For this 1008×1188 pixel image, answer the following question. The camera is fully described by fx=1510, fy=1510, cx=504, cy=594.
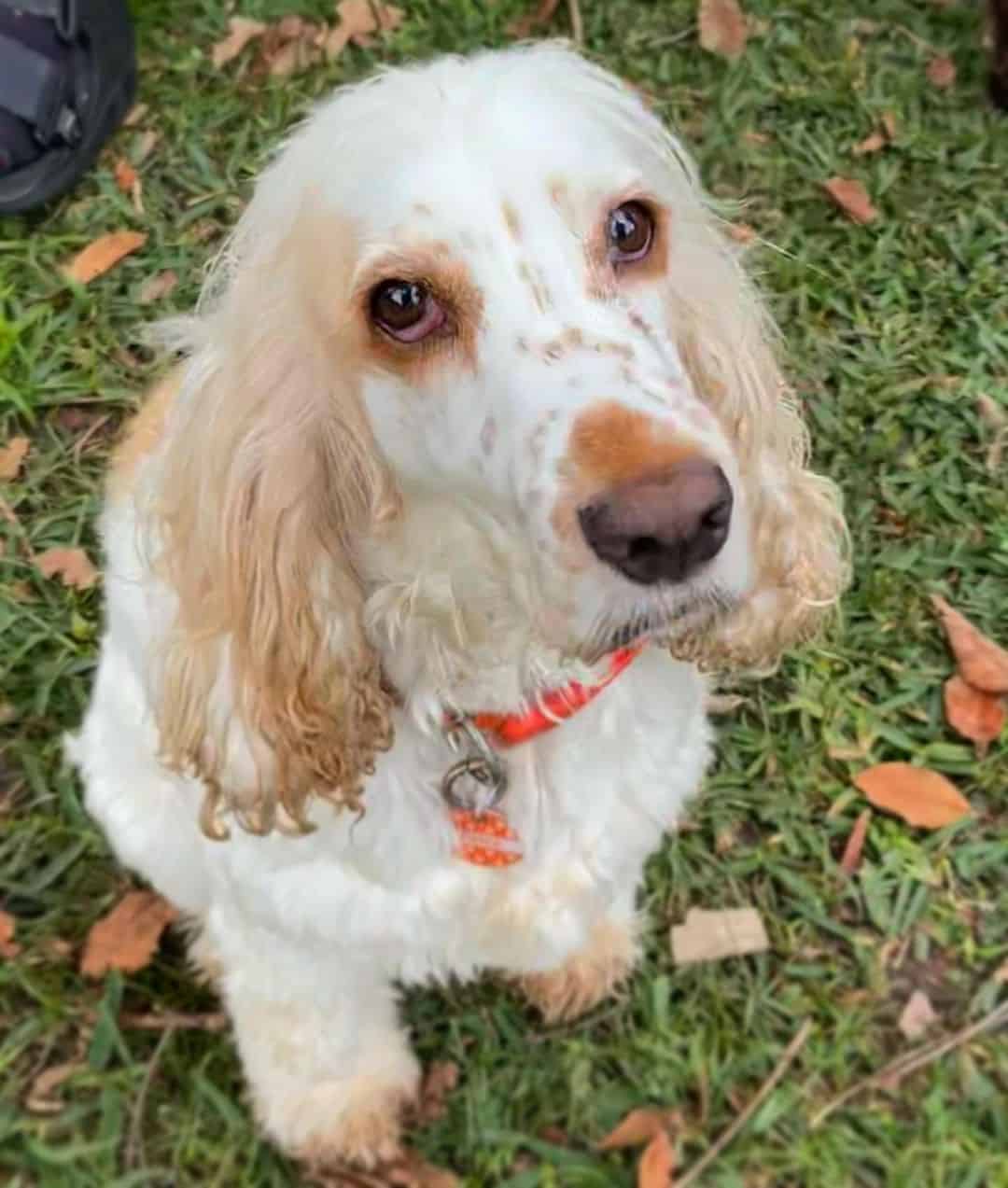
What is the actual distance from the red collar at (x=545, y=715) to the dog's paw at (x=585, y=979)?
28.5 inches

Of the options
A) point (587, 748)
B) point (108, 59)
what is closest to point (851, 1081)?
point (587, 748)

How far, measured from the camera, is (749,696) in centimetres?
303

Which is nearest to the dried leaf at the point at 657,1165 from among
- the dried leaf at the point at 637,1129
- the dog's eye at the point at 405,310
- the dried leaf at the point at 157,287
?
the dried leaf at the point at 637,1129

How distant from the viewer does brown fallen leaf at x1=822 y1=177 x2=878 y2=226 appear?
145 inches

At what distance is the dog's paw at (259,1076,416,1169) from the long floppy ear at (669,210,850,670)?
1.00 m

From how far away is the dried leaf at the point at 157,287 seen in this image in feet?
11.6

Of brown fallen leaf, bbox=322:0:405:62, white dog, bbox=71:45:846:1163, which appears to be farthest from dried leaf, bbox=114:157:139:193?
white dog, bbox=71:45:846:1163

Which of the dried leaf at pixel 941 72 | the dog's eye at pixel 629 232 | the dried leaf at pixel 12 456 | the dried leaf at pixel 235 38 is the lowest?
the dried leaf at pixel 12 456

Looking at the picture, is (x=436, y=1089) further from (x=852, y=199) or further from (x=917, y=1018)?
(x=852, y=199)

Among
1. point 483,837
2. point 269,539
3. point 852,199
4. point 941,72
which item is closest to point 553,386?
point 269,539

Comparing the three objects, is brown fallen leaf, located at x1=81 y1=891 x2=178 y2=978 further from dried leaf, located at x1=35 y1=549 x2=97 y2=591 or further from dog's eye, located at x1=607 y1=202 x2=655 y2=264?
dog's eye, located at x1=607 y1=202 x2=655 y2=264

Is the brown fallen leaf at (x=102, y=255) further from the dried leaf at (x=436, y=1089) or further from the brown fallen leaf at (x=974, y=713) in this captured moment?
the brown fallen leaf at (x=974, y=713)

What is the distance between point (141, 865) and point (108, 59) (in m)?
2.19

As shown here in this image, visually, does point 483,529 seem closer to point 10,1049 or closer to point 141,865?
point 141,865
